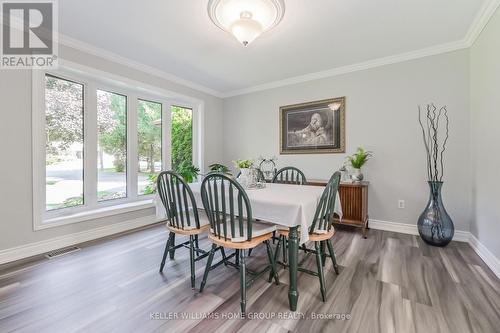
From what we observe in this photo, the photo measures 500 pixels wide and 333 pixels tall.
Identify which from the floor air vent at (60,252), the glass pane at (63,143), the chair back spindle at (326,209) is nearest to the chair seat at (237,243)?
the chair back spindle at (326,209)

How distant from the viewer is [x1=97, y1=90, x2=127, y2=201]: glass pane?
10.8 feet

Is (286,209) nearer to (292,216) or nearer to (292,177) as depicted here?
(292,216)

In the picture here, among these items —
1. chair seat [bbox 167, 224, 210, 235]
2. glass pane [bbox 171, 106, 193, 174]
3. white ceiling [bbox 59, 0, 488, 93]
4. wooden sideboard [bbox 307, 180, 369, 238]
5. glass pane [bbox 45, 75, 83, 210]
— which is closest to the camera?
chair seat [bbox 167, 224, 210, 235]

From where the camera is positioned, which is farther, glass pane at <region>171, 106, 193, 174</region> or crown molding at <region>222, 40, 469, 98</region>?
glass pane at <region>171, 106, 193, 174</region>

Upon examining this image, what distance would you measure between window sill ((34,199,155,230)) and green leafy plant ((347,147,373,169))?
3250mm

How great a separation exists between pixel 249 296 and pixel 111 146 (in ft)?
9.66

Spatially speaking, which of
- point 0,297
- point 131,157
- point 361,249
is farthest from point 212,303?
point 131,157

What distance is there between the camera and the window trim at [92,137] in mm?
2574

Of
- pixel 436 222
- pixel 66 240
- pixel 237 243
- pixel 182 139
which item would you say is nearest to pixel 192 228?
pixel 237 243

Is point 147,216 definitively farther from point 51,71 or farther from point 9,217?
point 51,71

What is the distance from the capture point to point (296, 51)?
3.05 m

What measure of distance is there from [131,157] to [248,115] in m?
2.36

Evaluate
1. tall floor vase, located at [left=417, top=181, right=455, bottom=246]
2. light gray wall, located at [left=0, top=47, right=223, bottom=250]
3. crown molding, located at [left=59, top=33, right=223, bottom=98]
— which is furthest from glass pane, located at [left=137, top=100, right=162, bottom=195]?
tall floor vase, located at [left=417, top=181, right=455, bottom=246]

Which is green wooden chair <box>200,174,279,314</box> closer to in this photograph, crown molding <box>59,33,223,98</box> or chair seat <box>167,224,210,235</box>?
chair seat <box>167,224,210,235</box>
